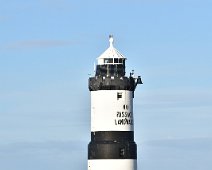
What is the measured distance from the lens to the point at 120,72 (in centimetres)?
16012

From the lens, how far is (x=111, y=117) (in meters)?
158

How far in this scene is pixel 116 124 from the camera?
158 m

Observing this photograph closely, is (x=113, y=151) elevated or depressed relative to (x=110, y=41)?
depressed

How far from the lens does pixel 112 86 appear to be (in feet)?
522

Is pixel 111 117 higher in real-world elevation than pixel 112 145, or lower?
higher

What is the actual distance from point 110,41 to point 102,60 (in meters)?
2.20

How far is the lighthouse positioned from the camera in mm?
158750

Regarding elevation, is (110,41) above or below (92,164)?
above

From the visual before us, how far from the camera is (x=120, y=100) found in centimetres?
15912

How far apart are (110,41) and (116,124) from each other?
26.0ft

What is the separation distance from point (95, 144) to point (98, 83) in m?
5.49

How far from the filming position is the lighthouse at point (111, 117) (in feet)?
521

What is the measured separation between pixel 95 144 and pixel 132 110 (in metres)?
4.65

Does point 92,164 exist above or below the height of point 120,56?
below
